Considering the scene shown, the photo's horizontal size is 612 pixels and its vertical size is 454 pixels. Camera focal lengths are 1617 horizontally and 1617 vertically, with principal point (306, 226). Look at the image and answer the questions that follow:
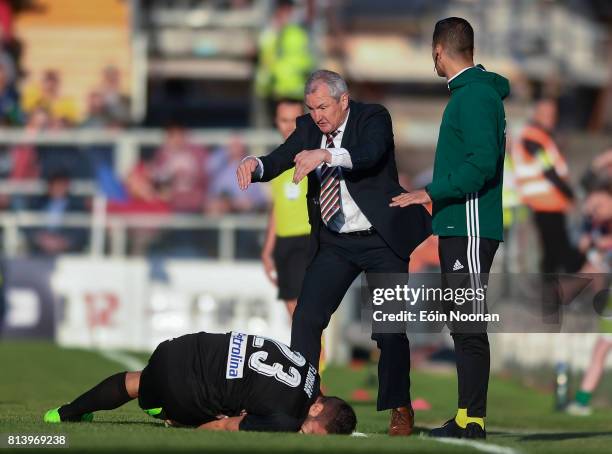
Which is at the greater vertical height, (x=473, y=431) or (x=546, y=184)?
(x=546, y=184)

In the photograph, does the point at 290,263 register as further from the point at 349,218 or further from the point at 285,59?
the point at 285,59

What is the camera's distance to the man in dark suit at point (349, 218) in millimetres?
9375

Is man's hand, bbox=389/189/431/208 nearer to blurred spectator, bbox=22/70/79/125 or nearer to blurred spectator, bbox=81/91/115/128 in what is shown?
blurred spectator, bbox=81/91/115/128

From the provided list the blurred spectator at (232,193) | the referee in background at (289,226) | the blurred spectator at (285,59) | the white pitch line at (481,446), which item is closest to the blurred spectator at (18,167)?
the blurred spectator at (232,193)

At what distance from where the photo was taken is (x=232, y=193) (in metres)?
19.4

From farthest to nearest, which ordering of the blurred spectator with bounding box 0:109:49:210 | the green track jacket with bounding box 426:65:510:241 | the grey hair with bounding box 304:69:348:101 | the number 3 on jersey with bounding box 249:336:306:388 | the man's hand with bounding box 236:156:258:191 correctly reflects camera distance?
the blurred spectator with bounding box 0:109:49:210 < the grey hair with bounding box 304:69:348:101 < the man's hand with bounding box 236:156:258:191 < the green track jacket with bounding box 426:65:510:241 < the number 3 on jersey with bounding box 249:336:306:388

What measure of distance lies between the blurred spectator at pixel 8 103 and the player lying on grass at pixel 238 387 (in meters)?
13.3

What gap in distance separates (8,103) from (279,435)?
571 inches

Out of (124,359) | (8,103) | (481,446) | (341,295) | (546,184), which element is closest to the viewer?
(481,446)

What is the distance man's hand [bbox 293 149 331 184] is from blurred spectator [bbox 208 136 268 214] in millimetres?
10228

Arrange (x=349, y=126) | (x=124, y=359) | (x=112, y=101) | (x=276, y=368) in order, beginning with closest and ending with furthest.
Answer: (x=276, y=368) < (x=349, y=126) < (x=124, y=359) < (x=112, y=101)

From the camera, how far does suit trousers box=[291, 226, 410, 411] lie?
9.46 m

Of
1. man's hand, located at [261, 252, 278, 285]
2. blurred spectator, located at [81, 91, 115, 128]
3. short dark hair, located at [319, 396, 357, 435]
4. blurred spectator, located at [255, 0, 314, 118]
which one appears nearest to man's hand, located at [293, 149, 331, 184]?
short dark hair, located at [319, 396, 357, 435]

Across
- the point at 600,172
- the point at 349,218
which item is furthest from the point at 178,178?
the point at 349,218
